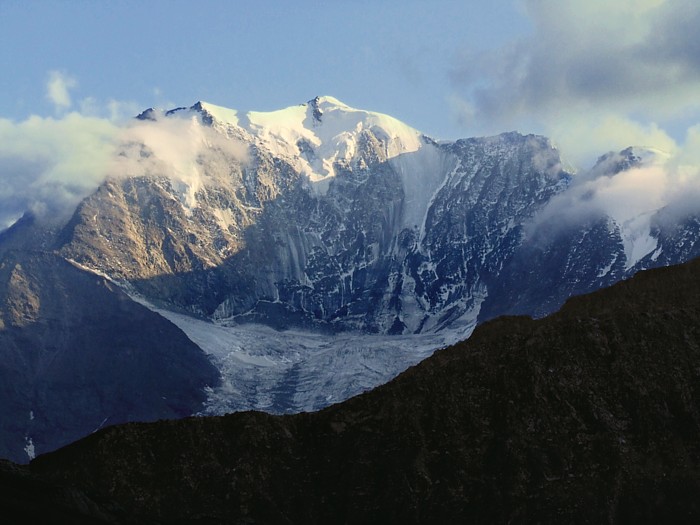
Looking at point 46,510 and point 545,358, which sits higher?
point 545,358

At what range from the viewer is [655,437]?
18350cm

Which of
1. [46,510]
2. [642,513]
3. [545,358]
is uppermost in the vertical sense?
[545,358]

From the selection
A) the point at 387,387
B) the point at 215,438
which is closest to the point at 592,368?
the point at 387,387

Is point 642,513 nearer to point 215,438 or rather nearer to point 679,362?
point 679,362

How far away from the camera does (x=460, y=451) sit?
183875 mm

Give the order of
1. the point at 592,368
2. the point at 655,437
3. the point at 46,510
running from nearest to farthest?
the point at 46,510, the point at 655,437, the point at 592,368

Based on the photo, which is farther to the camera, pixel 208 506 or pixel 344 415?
pixel 344 415

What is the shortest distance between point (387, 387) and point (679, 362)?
41.4m

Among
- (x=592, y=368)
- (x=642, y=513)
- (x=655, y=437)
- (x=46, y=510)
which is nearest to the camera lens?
(x=46, y=510)

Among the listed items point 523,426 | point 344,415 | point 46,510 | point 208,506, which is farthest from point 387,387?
point 46,510

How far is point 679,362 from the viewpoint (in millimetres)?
194875

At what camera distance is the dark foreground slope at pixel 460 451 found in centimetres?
17438

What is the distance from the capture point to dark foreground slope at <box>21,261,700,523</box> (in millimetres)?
174375

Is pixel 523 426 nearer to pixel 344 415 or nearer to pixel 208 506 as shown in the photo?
pixel 344 415
